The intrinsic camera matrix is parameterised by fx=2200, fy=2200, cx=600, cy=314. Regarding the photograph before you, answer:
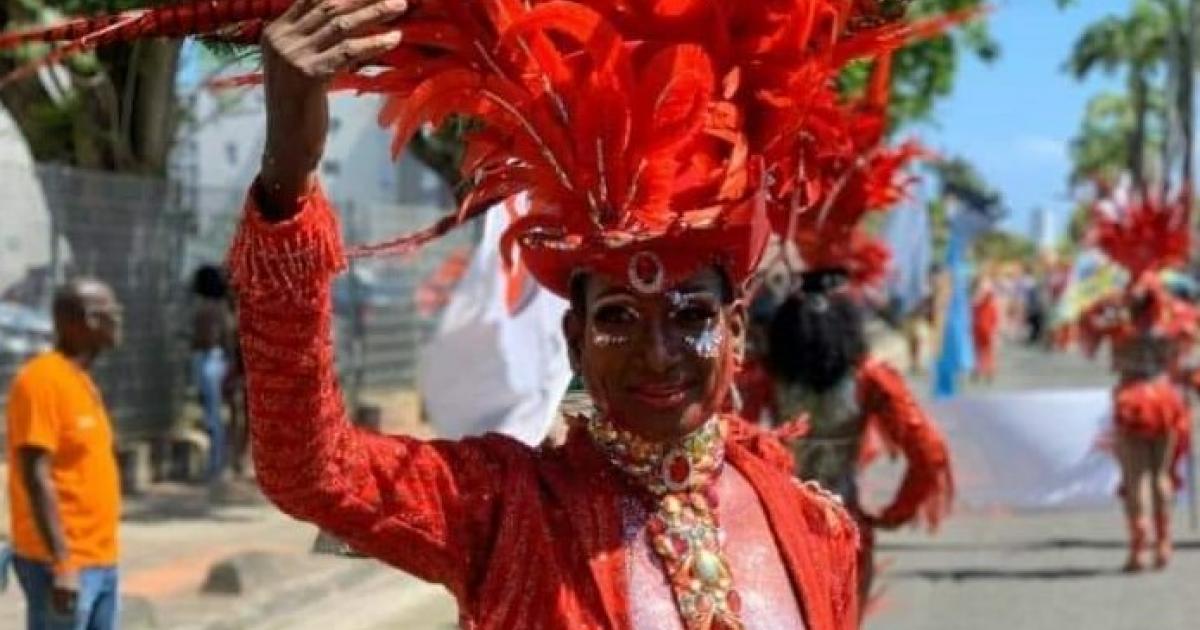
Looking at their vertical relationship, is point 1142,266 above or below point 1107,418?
above

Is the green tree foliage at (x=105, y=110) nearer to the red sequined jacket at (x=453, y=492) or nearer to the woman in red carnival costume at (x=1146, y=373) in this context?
the woman in red carnival costume at (x=1146, y=373)

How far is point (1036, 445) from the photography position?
14047mm

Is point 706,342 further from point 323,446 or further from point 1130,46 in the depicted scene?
point 1130,46

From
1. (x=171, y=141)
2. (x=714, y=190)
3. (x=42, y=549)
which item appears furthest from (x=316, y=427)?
(x=171, y=141)

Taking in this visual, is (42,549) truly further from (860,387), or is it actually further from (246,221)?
(246,221)

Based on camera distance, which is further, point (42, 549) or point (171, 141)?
point (171, 141)

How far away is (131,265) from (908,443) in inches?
358

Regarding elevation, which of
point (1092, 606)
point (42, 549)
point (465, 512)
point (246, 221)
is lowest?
point (1092, 606)

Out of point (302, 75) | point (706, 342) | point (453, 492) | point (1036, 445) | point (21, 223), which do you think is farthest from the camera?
point (1036, 445)

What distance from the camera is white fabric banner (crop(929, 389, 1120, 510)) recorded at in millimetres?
14039

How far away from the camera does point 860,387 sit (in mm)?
8023

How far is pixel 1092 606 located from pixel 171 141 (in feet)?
24.8

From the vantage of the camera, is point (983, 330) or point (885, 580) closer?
point (885, 580)

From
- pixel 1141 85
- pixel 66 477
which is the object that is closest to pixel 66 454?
pixel 66 477
